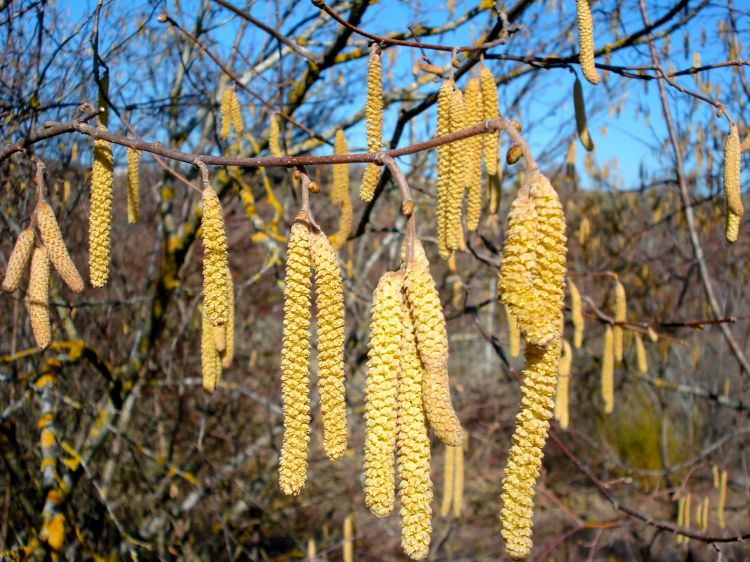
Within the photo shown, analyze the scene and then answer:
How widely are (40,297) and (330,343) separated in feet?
2.60

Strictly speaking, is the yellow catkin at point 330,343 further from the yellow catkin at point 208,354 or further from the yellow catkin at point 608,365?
the yellow catkin at point 608,365

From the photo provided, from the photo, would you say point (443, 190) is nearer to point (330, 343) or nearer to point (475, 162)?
point (475, 162)

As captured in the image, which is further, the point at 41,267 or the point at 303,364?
the point at 41,267

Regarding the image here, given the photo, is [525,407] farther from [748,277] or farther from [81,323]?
[748,277]

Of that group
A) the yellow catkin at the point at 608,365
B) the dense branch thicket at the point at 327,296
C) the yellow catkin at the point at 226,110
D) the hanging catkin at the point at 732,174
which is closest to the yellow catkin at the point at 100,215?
the dense branch thicket at the point at 327,296

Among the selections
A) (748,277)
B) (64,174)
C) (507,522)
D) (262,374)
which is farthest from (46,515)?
(748,277)

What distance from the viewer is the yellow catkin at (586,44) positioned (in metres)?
1.54

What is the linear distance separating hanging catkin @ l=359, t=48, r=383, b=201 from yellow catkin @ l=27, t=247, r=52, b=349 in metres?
0.74

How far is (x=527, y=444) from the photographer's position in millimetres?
804

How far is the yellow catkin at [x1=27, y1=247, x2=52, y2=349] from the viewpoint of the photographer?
1.33 metres

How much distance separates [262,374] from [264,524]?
1708 millimetres

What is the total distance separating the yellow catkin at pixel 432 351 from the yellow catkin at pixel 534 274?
0.10 meters

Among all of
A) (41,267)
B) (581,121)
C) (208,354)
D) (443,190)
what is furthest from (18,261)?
(581,121)

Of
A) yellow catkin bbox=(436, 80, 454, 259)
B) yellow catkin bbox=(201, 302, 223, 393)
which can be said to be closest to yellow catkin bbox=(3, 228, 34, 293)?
yellow catkin bbox=(201, 302, 223, 393)
